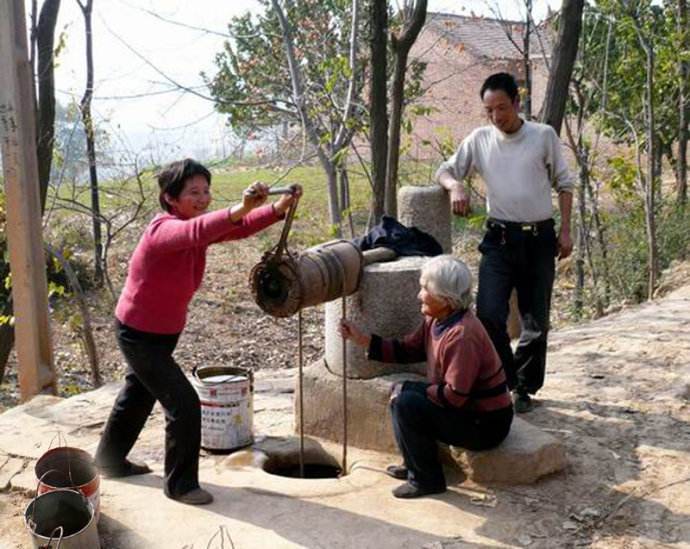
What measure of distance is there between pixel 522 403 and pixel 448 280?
58.1 inches

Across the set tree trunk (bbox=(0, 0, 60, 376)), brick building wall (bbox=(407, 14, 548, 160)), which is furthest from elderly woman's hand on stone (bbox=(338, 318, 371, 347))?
brick building wall (bbox=(407, 14, 548, 160))

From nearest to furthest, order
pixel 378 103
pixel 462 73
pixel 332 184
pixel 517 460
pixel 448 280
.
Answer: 1. pixel 448 280
2. pixel 517 460
3. pixel 378 103
4. pixel 332 184
5. pixel 462 73

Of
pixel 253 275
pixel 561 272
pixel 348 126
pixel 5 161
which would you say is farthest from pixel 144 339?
pixel 561 272

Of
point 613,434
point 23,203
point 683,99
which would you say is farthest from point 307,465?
point 683,99

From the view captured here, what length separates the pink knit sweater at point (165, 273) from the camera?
3.60 m

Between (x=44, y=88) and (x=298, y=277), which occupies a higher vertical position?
(x=44, y=88)

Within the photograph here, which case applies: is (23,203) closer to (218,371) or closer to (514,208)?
(218,371)

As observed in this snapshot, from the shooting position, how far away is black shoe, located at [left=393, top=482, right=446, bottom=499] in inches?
150

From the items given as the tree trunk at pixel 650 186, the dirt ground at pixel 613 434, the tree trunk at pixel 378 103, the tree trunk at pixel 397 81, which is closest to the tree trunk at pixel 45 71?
the dirt ground at pixel 613 434

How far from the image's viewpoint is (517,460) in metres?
3.89

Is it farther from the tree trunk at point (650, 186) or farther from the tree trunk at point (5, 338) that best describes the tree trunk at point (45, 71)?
the tree trunk at point (650, 186)

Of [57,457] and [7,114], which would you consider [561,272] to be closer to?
Result: [7,114]

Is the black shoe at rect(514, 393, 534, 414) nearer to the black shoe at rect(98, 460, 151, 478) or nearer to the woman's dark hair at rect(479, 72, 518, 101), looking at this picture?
the woman's dark hair at rect(479, 72, 518, 101)

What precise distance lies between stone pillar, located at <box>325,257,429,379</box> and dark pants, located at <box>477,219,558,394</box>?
433 mm
